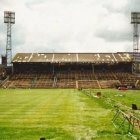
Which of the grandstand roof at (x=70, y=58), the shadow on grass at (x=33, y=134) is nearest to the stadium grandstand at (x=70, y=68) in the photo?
the grandstand roof at (x=70, y=58)

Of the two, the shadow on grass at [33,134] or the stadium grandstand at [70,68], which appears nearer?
the shadow on grass at [33,134]

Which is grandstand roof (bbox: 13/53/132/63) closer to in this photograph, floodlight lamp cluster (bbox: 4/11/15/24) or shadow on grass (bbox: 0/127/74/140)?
floodlight lamp cluster (bbox: 4/11/15/24)

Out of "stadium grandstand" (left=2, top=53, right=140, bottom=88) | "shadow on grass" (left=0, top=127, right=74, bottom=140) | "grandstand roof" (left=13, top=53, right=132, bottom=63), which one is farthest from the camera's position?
"grandstand roof" (left=13, top=53, right=132, bottom=63)

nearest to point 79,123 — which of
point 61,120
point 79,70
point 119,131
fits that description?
point 61,120

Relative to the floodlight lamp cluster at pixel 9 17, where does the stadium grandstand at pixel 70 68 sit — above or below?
below

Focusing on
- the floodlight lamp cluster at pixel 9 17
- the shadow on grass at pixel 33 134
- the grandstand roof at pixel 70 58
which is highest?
the floodlight lamp cluster at pixel 9 17

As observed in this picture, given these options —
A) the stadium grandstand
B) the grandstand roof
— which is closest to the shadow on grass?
the stadium grandstand

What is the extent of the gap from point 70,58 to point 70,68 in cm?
583

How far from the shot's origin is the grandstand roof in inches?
6683

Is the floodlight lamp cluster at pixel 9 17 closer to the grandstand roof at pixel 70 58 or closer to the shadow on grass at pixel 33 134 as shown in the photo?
the grandstand roof at pixel 70 58

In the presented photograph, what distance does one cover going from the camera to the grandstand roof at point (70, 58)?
169750 mm

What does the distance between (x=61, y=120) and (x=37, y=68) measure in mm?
141796

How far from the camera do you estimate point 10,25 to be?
168 metres

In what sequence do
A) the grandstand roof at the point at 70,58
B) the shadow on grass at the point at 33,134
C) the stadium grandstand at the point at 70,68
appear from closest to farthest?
the shadow on grass at the point at 33,134, the stadium grandstand at the point at 70,68, the grandstand roof at the point at 70,58
